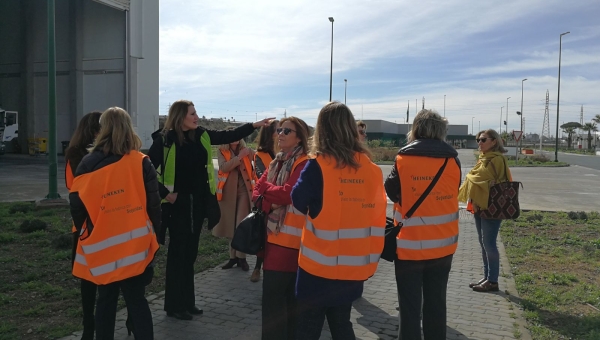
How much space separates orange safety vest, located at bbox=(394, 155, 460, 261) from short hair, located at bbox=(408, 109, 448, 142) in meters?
0.21

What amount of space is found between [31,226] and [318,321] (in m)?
7.26

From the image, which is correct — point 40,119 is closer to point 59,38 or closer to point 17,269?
point 59,38

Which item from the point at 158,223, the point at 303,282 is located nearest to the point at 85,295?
the point at 158,223

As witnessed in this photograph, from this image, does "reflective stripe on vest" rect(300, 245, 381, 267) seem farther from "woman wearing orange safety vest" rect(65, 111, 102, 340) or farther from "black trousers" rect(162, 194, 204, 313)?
"woman wearing orange safety vest" rect(65, 111, 102, 340)

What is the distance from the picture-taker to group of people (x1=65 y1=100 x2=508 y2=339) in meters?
3.28

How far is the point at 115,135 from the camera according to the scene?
3.68 metres

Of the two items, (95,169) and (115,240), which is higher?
(95,169)

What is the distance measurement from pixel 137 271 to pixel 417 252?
211 cm

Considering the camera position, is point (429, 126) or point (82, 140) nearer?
point (429, 126)

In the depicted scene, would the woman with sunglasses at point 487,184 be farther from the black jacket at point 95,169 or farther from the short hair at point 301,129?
the black jacket at point 95,169

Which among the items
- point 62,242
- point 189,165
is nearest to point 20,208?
point 62,242

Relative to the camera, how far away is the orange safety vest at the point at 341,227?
3.24m

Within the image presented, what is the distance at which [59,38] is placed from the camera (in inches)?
1232

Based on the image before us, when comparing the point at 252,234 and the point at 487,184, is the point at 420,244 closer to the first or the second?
the point at 252,234
